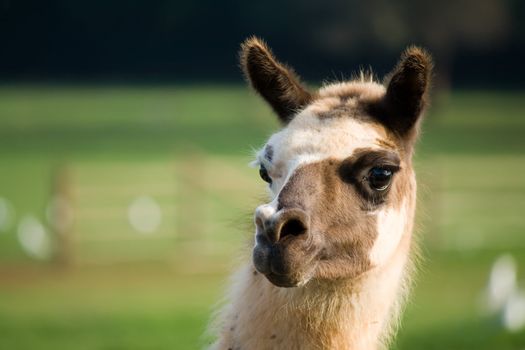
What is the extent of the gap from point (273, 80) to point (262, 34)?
3830 cm

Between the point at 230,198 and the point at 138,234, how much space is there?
3637 mm

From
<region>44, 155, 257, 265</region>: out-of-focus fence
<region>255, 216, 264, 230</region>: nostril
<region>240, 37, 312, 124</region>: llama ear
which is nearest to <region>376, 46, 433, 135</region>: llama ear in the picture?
<region>240, 37, 312, 124</region>: llama ear

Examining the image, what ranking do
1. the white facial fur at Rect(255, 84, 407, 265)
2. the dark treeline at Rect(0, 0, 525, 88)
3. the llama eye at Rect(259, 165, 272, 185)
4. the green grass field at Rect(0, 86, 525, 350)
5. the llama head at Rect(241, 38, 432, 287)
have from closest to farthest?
the llama head at Rect(241, 38, 432, 287) → the white facial fur at Rect(255, 84, 407, 265) → the llama eye at Rect(259, 165, 272, 185) → the green grass field at Rect(0, 86, 525, 350) → the dark treeline at Rect(0, 0, 525, 88)

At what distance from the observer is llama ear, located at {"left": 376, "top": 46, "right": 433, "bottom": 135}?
15.9 ft

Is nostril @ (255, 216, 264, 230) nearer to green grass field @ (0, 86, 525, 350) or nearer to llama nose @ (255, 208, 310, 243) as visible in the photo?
llama nose @ (255, 208, 310, 243)

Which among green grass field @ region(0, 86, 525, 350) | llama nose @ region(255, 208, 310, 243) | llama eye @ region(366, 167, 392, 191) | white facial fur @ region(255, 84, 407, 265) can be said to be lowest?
llama nose @ region(255, 208, 310, 243)

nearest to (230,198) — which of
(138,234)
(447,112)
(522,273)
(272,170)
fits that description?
(138,234)

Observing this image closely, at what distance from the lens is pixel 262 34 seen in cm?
4306

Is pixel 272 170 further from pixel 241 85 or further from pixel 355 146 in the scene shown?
pixel 241 85

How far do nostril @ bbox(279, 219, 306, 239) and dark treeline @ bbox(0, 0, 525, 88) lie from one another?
124 ft

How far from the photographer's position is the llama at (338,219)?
14.7ft

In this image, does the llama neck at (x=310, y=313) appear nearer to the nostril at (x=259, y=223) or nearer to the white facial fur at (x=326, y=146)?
the white facial fur at (x=326, y=146)

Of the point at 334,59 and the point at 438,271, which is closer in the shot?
the point at 438,271

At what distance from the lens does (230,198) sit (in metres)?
24.3
